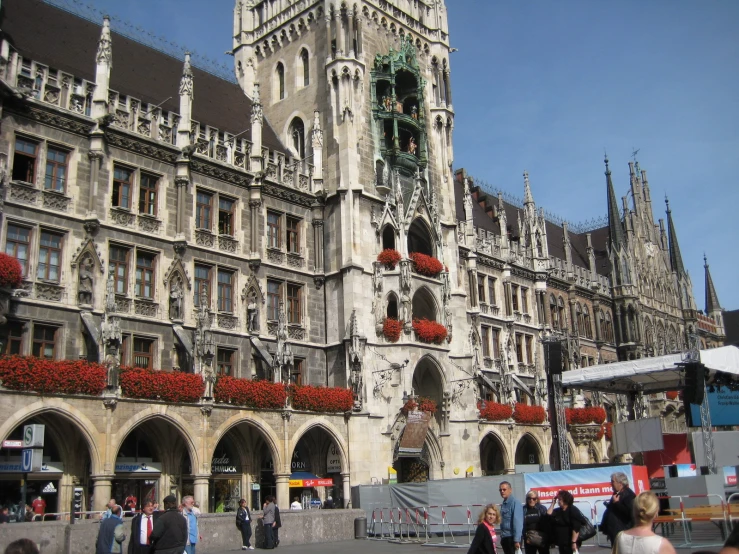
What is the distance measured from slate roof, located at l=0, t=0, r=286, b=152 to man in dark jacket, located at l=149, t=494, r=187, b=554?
68.2ft

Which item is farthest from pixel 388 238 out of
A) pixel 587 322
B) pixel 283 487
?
pixel 587 322

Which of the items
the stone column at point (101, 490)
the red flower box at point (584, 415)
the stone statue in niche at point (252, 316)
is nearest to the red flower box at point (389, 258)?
the stone statue in niche at point (252, 316)

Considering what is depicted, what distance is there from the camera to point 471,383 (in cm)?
3416

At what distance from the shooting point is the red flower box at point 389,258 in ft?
107

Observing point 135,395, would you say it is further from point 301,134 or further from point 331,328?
point 301,134

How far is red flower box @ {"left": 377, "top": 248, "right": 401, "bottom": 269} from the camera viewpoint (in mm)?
32625

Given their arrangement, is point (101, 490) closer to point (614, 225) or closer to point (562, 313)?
point (562, 313)

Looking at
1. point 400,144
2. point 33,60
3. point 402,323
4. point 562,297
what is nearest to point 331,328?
point 402,323

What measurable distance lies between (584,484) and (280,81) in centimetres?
2484

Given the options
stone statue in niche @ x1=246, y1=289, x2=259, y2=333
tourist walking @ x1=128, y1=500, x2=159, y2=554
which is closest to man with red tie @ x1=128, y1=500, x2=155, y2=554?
tourist walking @ x1=128, y1=500, x2=159, y2=554

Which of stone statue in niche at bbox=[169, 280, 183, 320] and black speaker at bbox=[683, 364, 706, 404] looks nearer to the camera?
black speaker at bbox=[683, 364, 706, 404]

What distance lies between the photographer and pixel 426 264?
1334 inches

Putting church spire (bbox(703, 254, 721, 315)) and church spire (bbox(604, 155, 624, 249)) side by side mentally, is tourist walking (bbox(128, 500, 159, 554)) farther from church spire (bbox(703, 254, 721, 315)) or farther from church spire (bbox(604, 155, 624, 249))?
church spire (bbox(703, 254, 721, 315))

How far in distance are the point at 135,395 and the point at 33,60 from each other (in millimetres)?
11178
